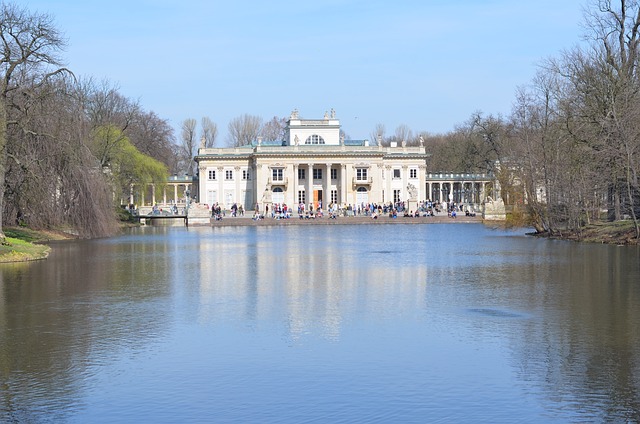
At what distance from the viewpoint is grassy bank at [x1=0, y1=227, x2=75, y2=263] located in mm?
34062

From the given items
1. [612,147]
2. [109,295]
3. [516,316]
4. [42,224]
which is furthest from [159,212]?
[516,316]

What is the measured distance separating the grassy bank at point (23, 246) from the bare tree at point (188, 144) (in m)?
88.3

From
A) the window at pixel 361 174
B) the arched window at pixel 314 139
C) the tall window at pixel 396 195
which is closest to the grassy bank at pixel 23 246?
the window at pixel 361 174

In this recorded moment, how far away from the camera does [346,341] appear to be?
16078 millimetres

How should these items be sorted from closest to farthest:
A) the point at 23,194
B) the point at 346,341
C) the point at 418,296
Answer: the point at 346,341, the point at 418,296, the point at 23,194

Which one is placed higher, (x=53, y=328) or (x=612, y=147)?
(x=612, y=147)

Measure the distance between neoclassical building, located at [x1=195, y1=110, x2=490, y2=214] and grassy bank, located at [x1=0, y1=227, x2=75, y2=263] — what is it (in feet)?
190

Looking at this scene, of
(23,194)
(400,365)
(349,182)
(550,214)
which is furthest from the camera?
(349,182)

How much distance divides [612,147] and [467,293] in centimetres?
2228

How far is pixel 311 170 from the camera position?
105688mm

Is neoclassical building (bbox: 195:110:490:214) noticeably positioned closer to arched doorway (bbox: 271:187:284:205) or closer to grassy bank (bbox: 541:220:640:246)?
arched doorway (bbox: 271:187:284:205)

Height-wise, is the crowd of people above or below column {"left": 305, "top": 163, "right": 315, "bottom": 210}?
below

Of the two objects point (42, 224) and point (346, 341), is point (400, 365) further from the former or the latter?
point (42, 224)

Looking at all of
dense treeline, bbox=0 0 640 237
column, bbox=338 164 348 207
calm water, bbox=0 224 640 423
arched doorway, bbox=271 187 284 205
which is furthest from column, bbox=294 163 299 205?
calm water, bbox=0 224 640 423
